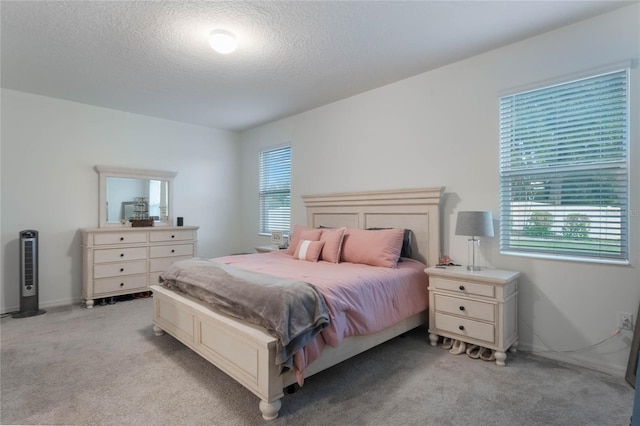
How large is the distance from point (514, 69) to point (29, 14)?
370 centimetres

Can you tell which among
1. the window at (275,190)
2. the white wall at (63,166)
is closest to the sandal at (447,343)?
the window at (275,190)

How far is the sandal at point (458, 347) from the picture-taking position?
2.66 meters

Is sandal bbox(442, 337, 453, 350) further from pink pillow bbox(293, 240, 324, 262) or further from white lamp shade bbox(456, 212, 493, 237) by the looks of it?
pink pillow bbox(293, 240, 324, 262)

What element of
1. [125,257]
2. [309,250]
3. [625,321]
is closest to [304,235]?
[309,250]

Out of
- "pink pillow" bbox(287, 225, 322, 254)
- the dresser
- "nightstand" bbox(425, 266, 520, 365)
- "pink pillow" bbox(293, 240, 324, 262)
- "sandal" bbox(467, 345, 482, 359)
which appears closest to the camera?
"nightstand" bbox(425, 266, 520, 365)

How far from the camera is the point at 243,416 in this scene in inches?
72.4

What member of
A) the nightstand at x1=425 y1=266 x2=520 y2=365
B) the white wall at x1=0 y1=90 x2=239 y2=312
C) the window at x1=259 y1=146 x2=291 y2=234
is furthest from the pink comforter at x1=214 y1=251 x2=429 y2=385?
the white wall at x1=0 y1=90 x2=239 y2=312

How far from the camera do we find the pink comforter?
2047 millimetres

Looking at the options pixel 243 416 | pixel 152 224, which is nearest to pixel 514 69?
pixel 243 416

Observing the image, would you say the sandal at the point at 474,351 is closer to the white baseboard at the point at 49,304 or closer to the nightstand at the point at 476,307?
the nightstand at the point at 476,307

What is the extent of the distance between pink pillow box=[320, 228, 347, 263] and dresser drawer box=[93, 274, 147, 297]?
2584 millimetres

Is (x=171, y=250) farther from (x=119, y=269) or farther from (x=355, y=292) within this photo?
(x=355, y=292)

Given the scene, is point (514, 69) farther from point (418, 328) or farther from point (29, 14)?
point (29, 14)

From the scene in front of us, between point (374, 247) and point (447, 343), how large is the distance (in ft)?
3.31
